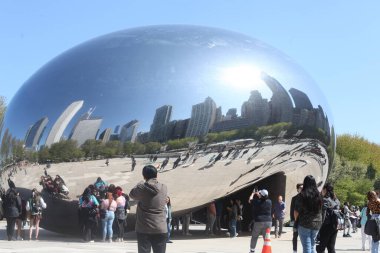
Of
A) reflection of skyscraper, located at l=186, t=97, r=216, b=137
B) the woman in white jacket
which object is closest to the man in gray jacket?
reflection of skyscraper, located at l=186, t=97, r=216, b=137

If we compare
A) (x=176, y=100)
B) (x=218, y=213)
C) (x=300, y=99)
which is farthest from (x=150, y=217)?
(x=218, y=213)

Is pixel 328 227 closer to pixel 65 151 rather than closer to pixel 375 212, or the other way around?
pixel 375 212

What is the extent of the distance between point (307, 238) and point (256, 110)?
5.22m

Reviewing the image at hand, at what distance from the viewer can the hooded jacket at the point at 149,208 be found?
589 cm

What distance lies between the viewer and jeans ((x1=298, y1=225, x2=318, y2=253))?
7.46 meters

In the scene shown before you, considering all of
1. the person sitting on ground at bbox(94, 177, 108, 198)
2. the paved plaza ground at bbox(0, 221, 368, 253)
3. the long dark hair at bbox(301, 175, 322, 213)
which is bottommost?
the paved plaza ground at bbox(0, 221, 368, 253)

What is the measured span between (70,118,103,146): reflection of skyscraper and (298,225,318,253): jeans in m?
5.46

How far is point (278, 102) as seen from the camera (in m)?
12.8

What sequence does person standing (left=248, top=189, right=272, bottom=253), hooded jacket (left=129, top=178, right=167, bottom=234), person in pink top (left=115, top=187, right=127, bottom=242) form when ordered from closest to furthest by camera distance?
hooded jacket (left=129, top=178, right=167, bottom=234), person standing (left=248, top=189, right=272, bottom=253), person in pink top (left=115, top=187, right=127, bottom=242)

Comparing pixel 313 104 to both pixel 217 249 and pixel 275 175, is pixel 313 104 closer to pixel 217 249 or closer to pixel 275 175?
pixel 275 175

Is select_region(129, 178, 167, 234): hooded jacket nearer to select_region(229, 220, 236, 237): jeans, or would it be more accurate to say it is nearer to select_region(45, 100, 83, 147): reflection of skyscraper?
select_region(45, 100, 83, 147): reflection of skyscraper

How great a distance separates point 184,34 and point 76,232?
18.0ft

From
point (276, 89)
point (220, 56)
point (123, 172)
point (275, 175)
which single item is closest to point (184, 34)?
point (220, 56)

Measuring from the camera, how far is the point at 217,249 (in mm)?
11758
